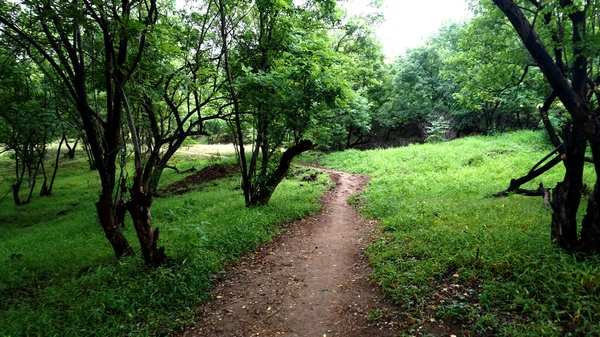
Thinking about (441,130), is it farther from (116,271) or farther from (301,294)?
(116,271)

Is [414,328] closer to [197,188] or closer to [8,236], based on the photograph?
[8,236]

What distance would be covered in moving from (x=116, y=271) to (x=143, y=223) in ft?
3.40

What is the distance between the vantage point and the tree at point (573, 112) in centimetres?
418

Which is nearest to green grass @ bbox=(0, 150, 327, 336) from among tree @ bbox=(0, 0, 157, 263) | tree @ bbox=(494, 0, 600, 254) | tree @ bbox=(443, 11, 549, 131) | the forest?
the forest

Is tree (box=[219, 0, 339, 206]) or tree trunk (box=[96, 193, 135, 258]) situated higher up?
tree (box=[219, 0, 339, 206])

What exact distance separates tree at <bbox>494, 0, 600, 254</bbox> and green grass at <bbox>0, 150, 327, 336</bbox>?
19.1 feet

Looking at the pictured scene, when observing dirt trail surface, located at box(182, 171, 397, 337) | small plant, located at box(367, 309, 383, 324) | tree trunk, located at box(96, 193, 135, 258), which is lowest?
dirt trail surface, located at box(182, 171, 397, 337)

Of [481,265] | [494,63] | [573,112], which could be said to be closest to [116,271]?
[481,265]

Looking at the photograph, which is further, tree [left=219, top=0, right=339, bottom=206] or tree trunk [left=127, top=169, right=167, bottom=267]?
tree [left=219, top=0, right=339, bottom=206]

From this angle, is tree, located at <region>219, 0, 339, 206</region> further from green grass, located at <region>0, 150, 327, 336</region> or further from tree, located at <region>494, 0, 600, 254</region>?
tree, located at <region>494, 0, 600, 254</region>

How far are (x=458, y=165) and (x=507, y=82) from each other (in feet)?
23.1

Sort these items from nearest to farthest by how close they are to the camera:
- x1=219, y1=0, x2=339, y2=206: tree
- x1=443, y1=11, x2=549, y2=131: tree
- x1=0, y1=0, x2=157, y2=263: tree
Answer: x1=0, y1=0, x2=157, y2=263: tree
x1=219, y1=0, x2=339, y2=206: tree
x1=443, y1=11, x2=549, y2=131: tree

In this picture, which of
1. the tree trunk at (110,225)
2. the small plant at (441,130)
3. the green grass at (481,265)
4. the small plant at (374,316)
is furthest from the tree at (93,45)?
the small plant at (441,130)

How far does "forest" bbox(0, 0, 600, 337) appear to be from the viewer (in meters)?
4.15
